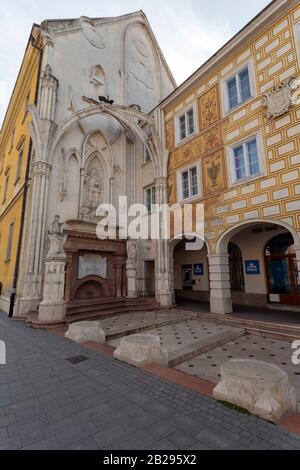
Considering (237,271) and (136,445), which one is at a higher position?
(237,271)

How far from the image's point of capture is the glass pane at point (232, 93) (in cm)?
1017

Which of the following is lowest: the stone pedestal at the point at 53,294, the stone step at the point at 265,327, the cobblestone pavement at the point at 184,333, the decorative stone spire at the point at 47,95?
→ the cobblestone pavement at the point at 184,333

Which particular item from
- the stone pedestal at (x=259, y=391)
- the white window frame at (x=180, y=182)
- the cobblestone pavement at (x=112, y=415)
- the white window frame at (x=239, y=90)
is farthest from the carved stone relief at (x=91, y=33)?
the stone pedestal at (x=259, y=391)

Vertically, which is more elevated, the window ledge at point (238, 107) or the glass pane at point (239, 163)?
the window ledge at point (238, 107)

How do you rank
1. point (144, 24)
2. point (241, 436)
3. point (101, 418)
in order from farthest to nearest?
point (144, 24)
point (101, 418)
point (241, 436)

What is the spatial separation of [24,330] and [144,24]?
23303 millimetres

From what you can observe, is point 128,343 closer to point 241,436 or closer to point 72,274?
point 241,436

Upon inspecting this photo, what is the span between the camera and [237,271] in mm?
13078

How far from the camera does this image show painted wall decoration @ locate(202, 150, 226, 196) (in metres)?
10.1

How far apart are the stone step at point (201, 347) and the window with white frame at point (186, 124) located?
939cm

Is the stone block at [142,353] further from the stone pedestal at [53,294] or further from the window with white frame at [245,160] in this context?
the window with white frame at [245,160]

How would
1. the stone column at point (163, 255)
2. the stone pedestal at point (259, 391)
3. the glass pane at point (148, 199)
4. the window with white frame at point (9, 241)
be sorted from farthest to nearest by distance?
the glass pane at point (148, 199), the window with white frame at point (9, 241), the stone column at point (163, 255), the stone pedestal at point (259, 391)
